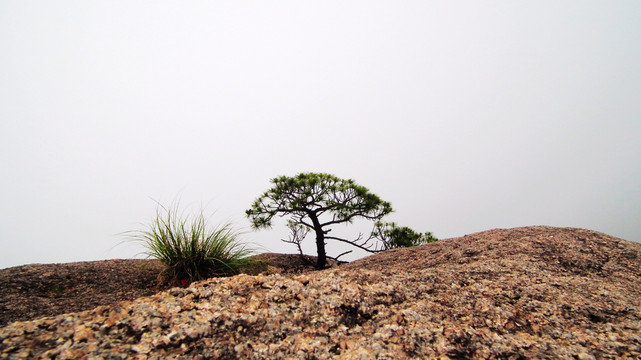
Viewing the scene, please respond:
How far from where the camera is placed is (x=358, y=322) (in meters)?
1.54

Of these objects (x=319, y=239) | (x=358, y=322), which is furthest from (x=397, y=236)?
(x=358, y=322)

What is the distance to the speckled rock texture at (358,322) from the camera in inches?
48.0

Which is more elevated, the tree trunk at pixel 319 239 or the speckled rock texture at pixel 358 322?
the tree trunk at pixel 319 239

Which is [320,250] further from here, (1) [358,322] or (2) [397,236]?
(1) [358,322]

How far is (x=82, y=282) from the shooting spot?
3.14m

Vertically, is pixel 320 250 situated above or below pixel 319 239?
below

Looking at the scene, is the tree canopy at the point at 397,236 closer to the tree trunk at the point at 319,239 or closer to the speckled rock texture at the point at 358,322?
the tree trunk at the point at 319,239

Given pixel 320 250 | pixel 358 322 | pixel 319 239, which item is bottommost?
pixel 358 322

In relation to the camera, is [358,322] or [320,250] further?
[320,250]

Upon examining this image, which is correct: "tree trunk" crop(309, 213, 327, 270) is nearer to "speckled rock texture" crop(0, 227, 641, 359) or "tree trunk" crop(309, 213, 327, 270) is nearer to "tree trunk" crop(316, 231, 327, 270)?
"tree trunk" crop(316, 231, 327, 270)

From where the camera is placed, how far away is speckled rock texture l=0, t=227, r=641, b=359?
122cm

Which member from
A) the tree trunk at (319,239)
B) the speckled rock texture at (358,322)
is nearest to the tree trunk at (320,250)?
the tree trunk at (319,239)

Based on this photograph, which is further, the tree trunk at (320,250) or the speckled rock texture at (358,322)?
the tree trunk at (320,250)

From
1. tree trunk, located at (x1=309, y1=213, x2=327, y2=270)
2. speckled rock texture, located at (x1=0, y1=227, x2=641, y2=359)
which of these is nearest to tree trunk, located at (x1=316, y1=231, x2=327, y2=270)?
tree trunk, located at (x1=309, y1=213, x2=327, y2=270)
